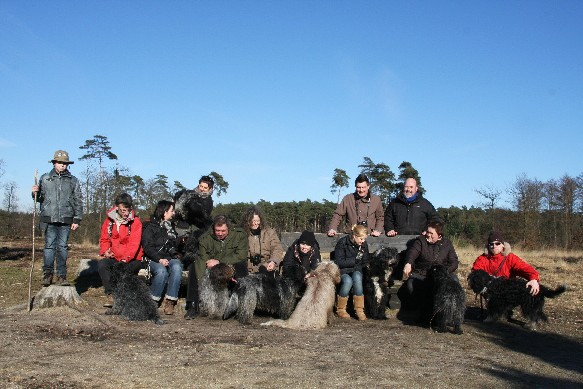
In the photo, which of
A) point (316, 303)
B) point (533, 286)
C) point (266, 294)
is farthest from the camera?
point (266, 294)

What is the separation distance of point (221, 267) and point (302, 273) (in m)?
1.12

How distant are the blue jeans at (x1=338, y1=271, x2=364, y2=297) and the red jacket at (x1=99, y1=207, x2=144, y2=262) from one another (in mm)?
2999

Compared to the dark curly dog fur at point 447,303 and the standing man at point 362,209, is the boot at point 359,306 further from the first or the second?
the standing man at point 362,209

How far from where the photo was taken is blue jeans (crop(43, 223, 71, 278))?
26.9 ft

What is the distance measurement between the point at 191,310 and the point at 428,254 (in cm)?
340

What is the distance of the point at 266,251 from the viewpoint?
27.1ft

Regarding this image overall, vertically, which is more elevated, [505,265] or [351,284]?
[505,265]

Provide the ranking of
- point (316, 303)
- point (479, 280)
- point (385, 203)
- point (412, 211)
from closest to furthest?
point (316, 303)
point (479, 280)
point (412, 211)
point (385, 203)

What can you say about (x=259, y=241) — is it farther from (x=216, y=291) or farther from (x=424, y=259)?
(x=424, y=259)

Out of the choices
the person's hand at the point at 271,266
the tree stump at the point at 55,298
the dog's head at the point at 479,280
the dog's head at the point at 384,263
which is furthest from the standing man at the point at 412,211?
the tree stump at the point at 55,298

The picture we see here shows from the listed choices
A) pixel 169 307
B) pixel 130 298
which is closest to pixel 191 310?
pixel 169 307

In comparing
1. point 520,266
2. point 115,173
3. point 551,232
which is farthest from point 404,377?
point 551,232

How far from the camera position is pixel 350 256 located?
26.4 feet

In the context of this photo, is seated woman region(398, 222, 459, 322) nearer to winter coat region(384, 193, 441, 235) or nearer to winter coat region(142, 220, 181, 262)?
winter coat region(384, 193, 441, 235)
